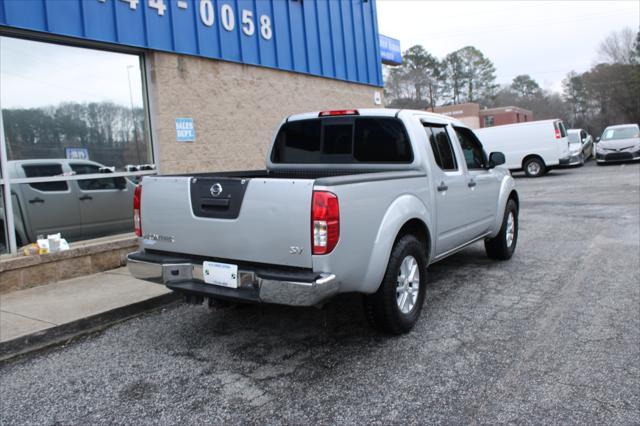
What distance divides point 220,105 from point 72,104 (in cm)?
255

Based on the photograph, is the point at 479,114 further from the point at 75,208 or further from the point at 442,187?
the point at 442,187

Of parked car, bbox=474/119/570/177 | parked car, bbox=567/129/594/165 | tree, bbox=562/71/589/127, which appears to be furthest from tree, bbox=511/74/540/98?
parked car, bbox=474/119/570/177

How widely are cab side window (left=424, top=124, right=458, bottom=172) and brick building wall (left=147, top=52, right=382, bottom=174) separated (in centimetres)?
444

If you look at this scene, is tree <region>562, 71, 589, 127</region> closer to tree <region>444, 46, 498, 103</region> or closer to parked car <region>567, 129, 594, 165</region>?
tree <region>444, 46, 498, 103</region>

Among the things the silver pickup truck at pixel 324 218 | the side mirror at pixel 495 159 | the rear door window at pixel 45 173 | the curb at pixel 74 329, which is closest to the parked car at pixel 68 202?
the rear door window at pixel 45 173

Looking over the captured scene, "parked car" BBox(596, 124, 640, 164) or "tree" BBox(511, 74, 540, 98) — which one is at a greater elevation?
"tree" BBox(511, 74, 540, 98)

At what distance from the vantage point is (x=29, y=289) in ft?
19.6

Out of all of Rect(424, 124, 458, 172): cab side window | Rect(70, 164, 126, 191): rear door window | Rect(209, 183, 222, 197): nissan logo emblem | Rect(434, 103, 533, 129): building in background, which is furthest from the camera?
Rect(434, 103, 533, 129): building in background

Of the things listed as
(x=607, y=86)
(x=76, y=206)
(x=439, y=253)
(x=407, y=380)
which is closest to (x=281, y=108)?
(x=76, y=206)

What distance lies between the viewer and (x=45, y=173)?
21.3 ft

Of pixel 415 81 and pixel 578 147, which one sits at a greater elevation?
pixel 415 81

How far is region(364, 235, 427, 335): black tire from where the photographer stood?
3896 millimetres

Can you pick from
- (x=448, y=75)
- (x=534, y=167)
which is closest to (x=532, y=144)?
(x=534, y=167)

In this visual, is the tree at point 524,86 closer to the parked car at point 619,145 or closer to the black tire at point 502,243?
the parked car at point 619,145
